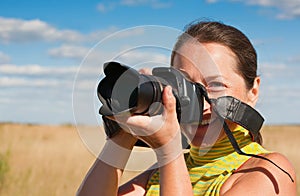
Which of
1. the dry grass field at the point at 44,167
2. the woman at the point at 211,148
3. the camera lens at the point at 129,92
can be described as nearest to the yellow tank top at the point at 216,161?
the woman at the point at 211,148

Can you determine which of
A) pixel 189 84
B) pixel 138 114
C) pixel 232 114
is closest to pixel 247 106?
pixel 232 114

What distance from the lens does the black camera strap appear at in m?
1.99

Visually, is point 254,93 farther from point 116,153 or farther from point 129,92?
point 129,92

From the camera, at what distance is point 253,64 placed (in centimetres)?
223

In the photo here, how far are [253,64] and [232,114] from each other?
0.32 m

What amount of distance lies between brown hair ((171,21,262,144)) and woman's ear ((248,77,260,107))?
2 centimetres

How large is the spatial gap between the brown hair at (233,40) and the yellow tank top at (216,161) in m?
0.13

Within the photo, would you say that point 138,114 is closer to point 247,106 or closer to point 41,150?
point 247,106

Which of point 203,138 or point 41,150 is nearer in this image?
point 203,138

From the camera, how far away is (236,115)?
6.64ft

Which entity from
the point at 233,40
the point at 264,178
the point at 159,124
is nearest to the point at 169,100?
the point at 159,124

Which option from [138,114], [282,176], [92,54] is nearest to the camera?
[138,114]

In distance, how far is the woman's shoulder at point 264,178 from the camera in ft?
6.18

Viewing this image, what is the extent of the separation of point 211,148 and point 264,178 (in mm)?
264
